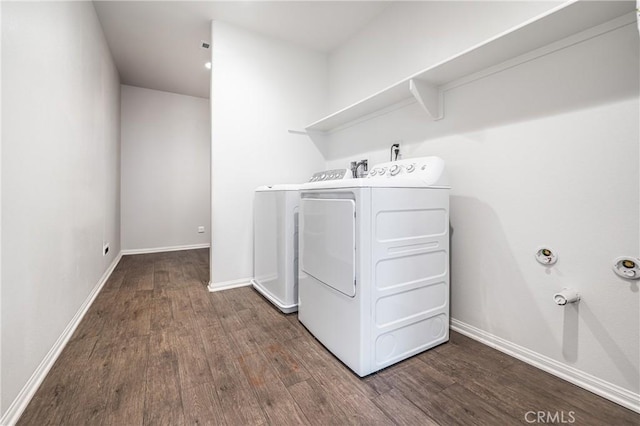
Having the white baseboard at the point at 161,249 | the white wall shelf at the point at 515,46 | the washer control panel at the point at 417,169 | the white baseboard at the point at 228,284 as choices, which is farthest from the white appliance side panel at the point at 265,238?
the white baseboard at the point at 161,249

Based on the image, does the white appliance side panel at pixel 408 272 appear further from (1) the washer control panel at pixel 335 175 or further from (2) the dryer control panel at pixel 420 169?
(1) the washer control panel at pixel 335 175

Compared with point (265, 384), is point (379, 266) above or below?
above

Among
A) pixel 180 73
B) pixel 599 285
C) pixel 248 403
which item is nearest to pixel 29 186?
pixel 248 403

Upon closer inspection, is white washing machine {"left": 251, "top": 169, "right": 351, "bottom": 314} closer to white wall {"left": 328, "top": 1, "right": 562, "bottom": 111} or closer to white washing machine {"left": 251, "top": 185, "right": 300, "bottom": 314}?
white washing machine {"left": 251, "top": 185, "right": 300, "bottom": 314}

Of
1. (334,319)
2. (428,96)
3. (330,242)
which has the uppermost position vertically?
(428,96)

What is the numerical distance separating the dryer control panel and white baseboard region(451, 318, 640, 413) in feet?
3.41

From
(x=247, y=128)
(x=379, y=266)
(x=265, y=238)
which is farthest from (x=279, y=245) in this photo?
(x=247, y=128)

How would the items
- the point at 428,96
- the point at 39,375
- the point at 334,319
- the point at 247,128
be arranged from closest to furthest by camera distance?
1. the point at 39,375
2. the point at 334,319
3. the point at 428,96
4. the point at 247,128

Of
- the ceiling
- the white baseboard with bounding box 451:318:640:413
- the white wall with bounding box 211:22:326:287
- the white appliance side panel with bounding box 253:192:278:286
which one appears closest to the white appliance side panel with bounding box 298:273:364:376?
the white appliance side panel with bounding box 253:192:278:286

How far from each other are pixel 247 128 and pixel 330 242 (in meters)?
1.94

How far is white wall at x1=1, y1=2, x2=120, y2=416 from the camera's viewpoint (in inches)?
45.6

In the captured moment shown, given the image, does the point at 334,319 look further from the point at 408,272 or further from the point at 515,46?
the point at 515,46

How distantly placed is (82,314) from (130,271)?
1459 mm

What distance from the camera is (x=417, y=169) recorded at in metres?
1.86
